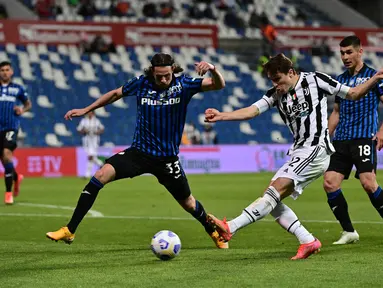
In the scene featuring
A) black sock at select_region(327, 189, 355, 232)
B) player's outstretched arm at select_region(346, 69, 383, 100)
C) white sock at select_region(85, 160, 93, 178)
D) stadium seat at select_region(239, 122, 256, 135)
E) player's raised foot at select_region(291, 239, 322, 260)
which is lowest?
white sock at select_region(85, 160, 93, 178)

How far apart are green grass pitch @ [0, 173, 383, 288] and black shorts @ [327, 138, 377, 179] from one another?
85 cm

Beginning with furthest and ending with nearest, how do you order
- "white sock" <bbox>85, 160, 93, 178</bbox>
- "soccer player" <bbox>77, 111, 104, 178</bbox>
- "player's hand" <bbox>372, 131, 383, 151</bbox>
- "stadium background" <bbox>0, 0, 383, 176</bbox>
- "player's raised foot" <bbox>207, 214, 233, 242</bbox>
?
1. "stadium background" <bbox>0, 0, 383, 176</bbox>
2. "soccer player" <bbox>77, 111, 104, 178</bbox>
3. "white sock" <bbox>85, 160, 93, 178</bbox>
4. "player's hand" <bbox>372, 131, 383, 151</bbox>
5. "player's raised foot" <bbox>207, 214, 233, 242</bbox>

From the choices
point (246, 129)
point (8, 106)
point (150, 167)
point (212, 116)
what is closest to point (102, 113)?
point (246, 129)

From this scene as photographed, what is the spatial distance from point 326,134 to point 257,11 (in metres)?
31.8

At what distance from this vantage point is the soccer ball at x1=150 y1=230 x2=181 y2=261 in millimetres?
8094

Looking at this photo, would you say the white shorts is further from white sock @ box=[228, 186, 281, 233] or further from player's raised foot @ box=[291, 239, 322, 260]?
player's raised foot @ box=[291, 239, 322, 260]

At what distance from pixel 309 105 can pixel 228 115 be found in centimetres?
91

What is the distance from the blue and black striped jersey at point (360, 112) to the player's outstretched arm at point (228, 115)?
1981mm

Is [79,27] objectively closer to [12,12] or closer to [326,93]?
[12,12]

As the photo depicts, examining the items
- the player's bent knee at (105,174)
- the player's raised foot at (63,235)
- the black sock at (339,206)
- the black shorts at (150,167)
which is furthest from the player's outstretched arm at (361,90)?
the player's raised foot at (63,235)

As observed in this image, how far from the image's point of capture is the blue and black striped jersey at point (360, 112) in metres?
9.84

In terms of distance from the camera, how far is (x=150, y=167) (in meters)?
9.24

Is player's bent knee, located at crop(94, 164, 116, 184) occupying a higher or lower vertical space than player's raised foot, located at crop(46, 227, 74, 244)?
higher

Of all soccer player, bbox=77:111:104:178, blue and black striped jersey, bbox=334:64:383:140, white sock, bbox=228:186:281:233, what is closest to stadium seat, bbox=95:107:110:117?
soccer player, bbox=77:111:104:178
